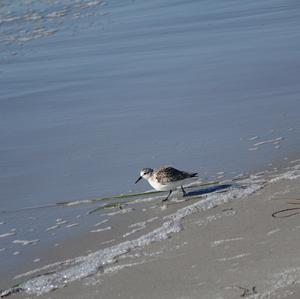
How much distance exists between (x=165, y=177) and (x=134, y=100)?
11.7 ft

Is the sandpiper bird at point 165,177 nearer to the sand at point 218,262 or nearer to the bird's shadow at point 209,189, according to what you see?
the bird's shadow at point 209,189

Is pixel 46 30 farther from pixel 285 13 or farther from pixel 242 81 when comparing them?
pixel 242 81

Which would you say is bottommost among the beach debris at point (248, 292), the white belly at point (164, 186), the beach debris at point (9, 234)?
the white belly at point (164, 186)

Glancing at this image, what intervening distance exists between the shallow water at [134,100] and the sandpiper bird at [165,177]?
38cm

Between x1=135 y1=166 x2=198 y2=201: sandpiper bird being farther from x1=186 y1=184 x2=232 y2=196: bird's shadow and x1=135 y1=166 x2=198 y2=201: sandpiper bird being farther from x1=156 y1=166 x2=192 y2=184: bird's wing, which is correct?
x1=186 y1=184 x2=232 y2=196: bird's shadow

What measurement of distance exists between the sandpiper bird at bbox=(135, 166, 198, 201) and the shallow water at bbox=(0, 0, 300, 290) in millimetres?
383

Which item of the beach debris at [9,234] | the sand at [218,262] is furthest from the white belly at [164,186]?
the beach debris at [9,234]

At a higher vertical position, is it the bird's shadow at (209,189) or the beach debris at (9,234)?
the beach debris at (9,234)

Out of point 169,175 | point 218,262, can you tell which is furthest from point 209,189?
point 218,262

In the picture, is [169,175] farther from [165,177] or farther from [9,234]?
[9,234]

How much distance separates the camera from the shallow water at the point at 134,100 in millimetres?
8766

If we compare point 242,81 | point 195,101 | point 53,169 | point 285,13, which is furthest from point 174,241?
point 285,13

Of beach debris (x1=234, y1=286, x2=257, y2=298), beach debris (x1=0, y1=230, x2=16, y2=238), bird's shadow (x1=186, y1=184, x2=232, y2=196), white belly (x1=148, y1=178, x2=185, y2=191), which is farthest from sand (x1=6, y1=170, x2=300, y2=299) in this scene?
beach debris (x1=0, y1=230, x2=16, y2=238)

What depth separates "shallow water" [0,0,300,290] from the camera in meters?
8.77
